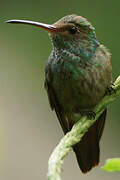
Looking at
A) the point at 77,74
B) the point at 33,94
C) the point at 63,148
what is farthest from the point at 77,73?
the point at 33,94

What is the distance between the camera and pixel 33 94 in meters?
6.60

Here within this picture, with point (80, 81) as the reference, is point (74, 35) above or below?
above

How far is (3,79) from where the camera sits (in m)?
6.51

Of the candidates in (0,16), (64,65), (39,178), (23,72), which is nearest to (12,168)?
(39,178)

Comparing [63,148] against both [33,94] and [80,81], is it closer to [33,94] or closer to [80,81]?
[80,81]

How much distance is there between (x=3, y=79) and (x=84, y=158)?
135 inches

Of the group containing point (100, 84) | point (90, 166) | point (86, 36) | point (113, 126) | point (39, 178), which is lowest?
point (39, 178)

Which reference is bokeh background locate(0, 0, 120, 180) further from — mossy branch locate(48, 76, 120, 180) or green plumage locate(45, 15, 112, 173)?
mossy branch locate(48, 76, 120, 180)

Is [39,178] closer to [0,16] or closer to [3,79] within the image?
[3,79]

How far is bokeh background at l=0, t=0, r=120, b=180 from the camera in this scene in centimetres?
568

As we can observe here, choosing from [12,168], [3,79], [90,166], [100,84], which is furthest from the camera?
[3,79]

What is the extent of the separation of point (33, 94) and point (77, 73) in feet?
11.9

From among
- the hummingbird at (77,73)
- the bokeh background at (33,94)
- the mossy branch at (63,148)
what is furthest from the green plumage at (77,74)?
the bokeh background at (33,94)

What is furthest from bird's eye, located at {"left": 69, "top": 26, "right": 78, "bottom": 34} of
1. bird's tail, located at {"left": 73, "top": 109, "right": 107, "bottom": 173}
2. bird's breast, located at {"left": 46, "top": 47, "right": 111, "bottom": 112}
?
bird's tail, located at {"left": 73, "top": 109, "right": 107, "bottom": 173}
